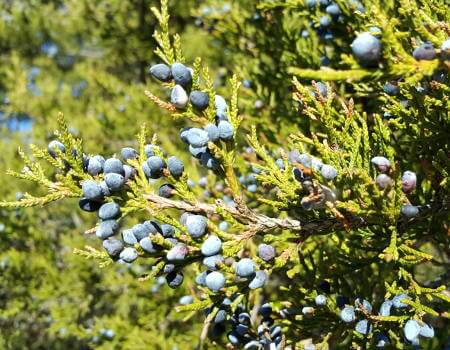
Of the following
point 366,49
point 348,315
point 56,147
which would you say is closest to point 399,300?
point 348,315

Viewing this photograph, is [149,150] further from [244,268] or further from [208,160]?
[244,268]

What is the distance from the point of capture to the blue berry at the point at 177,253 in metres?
1.33

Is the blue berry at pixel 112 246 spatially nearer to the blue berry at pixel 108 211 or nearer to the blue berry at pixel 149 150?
the blue berry at pixel 108 211

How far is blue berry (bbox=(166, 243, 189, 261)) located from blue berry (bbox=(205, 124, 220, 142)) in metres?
0.34

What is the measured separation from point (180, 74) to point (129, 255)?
0.56 m

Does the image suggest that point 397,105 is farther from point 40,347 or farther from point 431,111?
point 40,347

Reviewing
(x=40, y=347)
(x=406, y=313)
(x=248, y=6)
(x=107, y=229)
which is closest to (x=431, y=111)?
(x=406, y=313)

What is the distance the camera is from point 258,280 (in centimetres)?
140

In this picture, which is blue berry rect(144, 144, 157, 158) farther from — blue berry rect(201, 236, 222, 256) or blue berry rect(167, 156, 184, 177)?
blue berry rect(201, 236, 222, 256)

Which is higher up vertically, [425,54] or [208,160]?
[425,54]

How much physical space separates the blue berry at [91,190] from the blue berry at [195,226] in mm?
285

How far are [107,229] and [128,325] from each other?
2.13m

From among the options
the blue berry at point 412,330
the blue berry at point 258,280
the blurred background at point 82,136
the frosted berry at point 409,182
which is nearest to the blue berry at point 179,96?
the blue berry at point 258,280

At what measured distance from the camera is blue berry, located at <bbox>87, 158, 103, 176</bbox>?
1.46 meters
